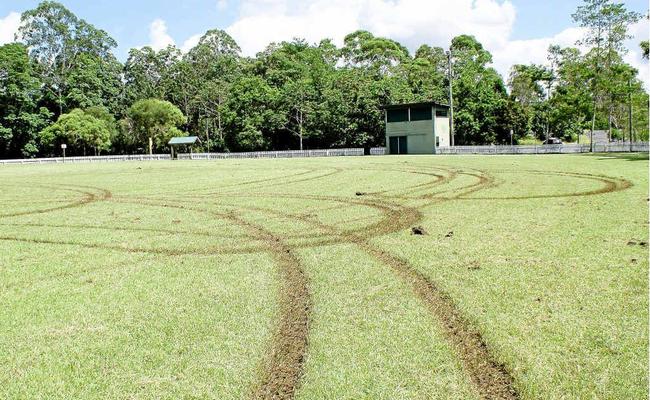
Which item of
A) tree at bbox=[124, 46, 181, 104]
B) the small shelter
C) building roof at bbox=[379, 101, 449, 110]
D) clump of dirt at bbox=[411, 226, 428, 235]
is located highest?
tree at bbox=[124, 46, 181, 104]

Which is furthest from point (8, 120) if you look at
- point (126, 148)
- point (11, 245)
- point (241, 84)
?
point (11, 245)

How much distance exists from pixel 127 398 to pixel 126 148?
2981 inches

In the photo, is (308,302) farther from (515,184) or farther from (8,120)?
(8,120)

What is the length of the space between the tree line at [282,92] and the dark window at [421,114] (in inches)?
259

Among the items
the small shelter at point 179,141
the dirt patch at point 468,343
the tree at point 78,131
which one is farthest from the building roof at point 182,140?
the dirt patch at point 468,343

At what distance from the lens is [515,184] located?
54.4ft

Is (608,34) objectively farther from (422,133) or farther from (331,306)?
(331,306)

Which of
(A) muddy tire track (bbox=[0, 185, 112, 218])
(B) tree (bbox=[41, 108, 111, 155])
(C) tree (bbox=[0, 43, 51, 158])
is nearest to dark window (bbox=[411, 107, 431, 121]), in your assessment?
(A) muddy tire track (bbox=[0, 185, 112, 218])

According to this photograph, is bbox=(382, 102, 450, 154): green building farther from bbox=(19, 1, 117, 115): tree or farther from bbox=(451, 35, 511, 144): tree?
bbox=(19, 1, 117, 115): tree

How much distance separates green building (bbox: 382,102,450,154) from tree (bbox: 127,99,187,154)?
92.8 ft

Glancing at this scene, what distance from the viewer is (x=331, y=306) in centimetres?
530

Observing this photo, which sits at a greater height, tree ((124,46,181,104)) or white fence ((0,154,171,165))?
tree ((124,46,181,104))

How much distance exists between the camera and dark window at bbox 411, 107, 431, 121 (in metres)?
51.3

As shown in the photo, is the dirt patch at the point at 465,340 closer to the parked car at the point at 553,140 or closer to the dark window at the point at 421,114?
the dark window at the point at 421,114
